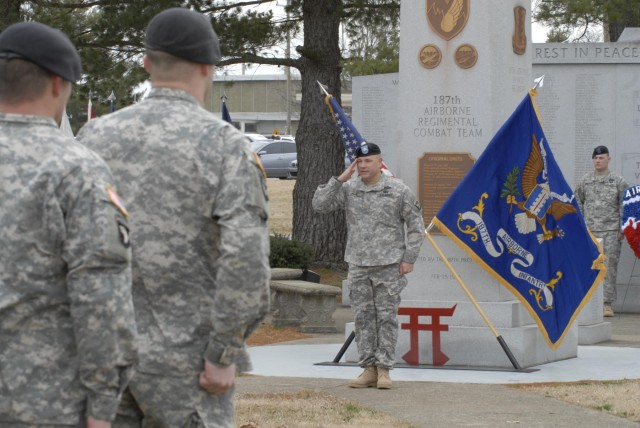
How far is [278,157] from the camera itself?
1785 inches

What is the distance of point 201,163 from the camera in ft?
13.2

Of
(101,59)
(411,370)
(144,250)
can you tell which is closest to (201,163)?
(144,250)

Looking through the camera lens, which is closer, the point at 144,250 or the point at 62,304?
the point at 62,304

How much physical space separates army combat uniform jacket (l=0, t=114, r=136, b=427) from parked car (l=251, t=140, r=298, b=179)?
41148 mm

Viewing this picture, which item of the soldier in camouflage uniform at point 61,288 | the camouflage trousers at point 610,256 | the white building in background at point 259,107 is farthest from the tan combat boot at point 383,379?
the white building in background at point 259,107

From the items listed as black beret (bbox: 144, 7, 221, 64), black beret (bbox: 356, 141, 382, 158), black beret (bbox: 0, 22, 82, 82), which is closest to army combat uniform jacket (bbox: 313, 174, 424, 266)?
black beret (bbox: 356, 141, 382, 158)

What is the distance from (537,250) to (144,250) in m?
7.85

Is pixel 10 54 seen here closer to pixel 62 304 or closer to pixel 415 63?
pixel 62 304

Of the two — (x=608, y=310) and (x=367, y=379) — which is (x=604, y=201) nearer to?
(x=608, y=310)

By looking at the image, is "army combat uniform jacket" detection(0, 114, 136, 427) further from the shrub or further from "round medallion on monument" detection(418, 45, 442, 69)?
the shrub

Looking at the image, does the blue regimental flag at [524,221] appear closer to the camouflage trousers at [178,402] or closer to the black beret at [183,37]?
the black beret at [183,37]

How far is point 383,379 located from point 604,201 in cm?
685

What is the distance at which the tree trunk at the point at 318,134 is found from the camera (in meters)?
20.0

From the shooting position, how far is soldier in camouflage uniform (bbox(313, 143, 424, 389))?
10.1 metres
